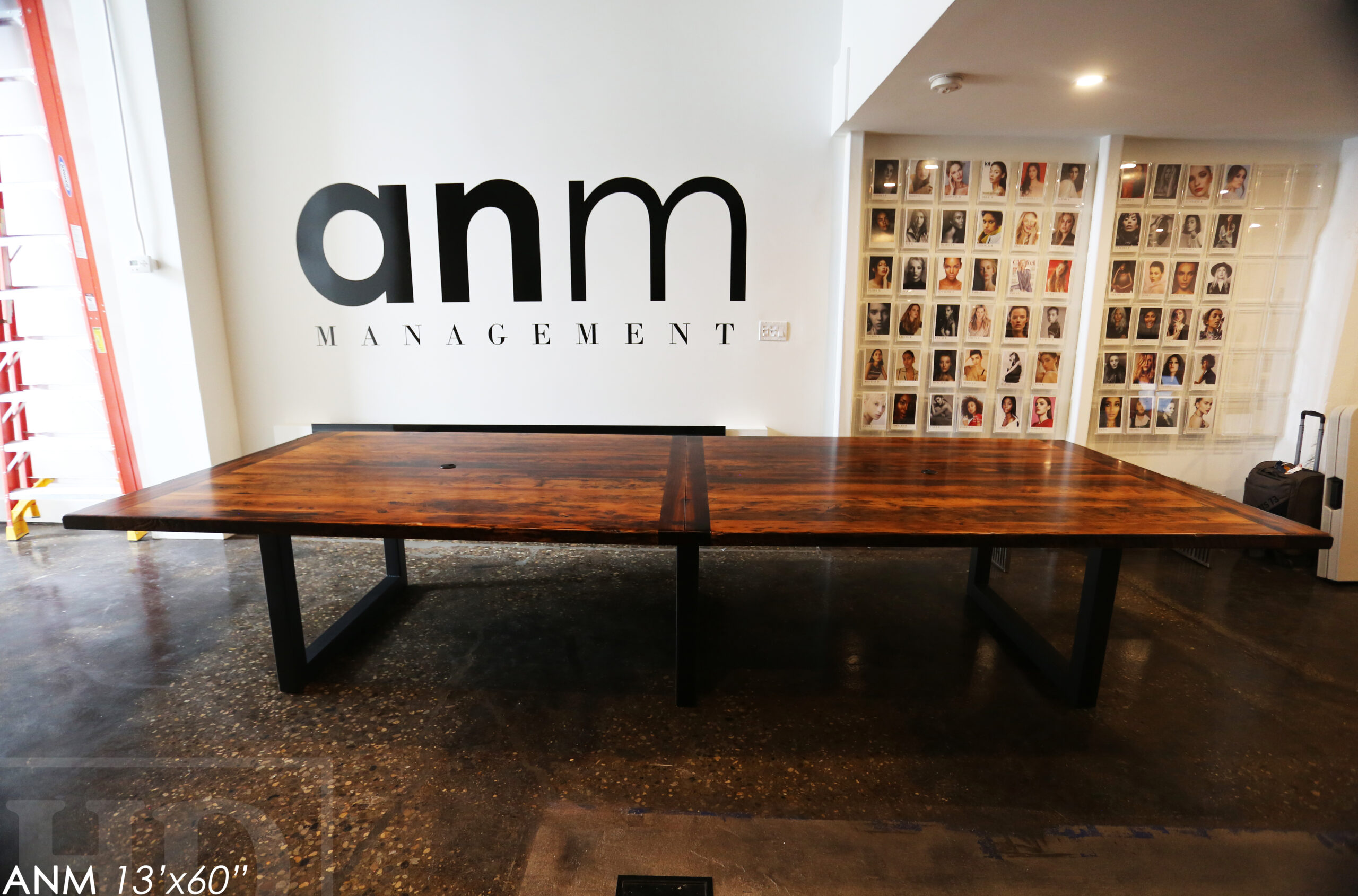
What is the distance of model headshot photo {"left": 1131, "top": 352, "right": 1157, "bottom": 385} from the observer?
160 inches

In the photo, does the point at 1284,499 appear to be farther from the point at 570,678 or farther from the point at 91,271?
the point at 91,271

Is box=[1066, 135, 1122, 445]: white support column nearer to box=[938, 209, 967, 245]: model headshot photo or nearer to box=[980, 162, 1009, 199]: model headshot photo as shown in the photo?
box=[980, 162, 1009, 199]: model headshot photo

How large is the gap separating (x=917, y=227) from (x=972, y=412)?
4.00ft

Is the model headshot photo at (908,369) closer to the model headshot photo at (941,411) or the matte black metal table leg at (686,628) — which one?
the model headshot photo at (941,411)

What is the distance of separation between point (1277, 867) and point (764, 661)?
5.01 feet

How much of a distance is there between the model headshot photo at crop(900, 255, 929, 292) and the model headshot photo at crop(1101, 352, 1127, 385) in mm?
1219

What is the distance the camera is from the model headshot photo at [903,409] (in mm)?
4164

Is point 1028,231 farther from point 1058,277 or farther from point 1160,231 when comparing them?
point 1160,231

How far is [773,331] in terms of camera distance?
4074 millimetres

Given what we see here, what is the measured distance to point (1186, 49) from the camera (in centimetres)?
248

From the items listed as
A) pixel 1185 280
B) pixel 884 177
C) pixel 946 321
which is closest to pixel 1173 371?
pixel 1185 280

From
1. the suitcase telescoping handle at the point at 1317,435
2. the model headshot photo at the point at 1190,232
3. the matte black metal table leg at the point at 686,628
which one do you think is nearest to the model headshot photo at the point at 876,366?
the model headshot photo at the point at 1190,232

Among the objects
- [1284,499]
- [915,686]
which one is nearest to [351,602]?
[915,686]

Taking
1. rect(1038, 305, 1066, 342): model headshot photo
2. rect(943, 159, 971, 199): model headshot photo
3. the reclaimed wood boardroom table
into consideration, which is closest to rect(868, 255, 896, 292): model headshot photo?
rect(943, 159, 971, 199): model headshot photo
